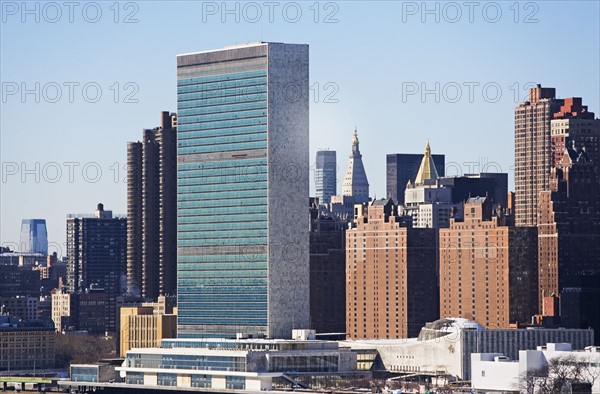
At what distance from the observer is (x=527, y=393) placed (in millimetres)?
198625

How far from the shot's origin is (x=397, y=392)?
653 feet

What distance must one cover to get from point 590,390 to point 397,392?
18224 millimetres

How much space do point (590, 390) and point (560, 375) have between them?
6157mm

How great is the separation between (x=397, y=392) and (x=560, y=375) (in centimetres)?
1530

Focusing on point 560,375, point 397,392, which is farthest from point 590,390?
point 397,392

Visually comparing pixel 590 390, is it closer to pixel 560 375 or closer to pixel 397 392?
pixel 560 375

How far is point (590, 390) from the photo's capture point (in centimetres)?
19312

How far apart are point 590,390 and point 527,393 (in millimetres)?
7559

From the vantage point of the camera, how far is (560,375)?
19888 centimetres

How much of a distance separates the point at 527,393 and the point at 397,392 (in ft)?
39.7
